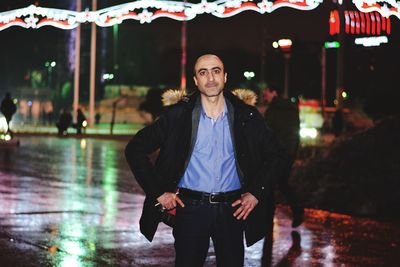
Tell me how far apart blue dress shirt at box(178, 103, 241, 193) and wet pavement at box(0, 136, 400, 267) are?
8.77 ft

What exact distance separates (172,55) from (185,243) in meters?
84.8

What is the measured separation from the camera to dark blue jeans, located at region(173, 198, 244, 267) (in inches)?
196

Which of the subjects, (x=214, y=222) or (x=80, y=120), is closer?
(x=214, y=222)

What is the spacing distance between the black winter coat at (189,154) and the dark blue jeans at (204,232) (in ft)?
0.39

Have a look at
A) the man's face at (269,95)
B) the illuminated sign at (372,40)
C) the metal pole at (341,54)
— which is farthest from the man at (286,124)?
the illuminated sign at (372,40)

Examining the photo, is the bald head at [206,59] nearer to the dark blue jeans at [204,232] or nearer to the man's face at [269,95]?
the dark blue jeans at [204,232]

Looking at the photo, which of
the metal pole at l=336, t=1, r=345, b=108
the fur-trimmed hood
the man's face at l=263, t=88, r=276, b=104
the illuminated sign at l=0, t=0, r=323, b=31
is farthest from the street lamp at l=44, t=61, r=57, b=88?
the fur-trimmed hood

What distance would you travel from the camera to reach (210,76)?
16.6 feet

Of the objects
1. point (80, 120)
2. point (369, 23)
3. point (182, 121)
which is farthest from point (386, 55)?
point (182, 121)

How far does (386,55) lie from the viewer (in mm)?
37219

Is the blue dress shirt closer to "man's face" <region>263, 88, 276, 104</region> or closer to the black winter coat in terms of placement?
the black winter coat

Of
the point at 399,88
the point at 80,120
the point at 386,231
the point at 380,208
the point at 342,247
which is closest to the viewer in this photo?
the point at 342,247

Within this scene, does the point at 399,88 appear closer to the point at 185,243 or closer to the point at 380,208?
the point at 380,208

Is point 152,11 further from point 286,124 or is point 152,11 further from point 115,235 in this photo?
point 115,235
